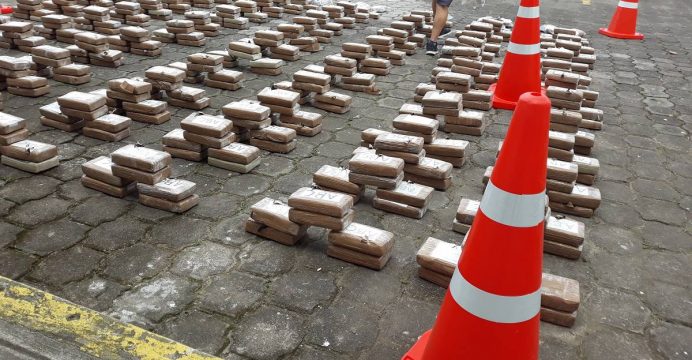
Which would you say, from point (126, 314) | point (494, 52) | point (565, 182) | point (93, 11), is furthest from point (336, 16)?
point (126, 314)

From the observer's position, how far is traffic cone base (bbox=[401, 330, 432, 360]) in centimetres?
242

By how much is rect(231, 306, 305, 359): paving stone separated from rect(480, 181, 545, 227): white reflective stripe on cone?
1.13 m

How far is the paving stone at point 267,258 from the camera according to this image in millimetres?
3098

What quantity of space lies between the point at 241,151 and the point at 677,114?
4.92m

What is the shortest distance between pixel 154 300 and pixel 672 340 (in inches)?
102

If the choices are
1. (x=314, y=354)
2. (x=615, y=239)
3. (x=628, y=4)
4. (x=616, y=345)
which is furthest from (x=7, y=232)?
(x=628, y=4)

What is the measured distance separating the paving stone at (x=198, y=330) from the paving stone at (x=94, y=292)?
1.21 ft

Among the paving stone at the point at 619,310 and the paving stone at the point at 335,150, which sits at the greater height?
the paving stone at the point at 335,150

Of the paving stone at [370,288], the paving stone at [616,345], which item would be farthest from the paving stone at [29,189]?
the paving stone at [616,345]

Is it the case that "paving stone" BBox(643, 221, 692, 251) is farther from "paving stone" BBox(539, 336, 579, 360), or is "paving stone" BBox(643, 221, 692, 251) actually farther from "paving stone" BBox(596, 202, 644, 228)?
"paving stone" BBox(539, 336, 579, 360)

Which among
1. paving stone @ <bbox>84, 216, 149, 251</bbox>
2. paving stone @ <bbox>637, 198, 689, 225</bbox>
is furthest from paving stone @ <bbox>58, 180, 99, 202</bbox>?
paving stone @ <bbox>637, 198, 689, 225</bbox>

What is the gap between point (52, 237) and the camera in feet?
10.6

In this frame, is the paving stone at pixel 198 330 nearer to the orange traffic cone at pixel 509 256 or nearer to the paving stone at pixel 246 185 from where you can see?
the orange traffic cone at pixel 509 256

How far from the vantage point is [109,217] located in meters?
3.50
